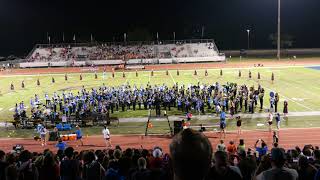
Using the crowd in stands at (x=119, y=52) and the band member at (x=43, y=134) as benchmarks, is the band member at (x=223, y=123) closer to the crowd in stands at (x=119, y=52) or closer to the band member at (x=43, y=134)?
the band member at (x=43, y=134)

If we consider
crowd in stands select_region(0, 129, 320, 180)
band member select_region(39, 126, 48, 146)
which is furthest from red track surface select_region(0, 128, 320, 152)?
crowd in stands select_region(0, 129, 320, 180)

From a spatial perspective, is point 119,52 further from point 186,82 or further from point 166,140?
point 166,140

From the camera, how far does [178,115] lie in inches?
1035

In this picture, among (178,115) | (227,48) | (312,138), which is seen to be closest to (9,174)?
(312,138)

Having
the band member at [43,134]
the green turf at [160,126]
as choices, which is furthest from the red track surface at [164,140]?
the green turf at [160,126]

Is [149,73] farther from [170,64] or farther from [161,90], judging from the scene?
[161,90]

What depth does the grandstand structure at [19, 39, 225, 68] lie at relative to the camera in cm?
6438

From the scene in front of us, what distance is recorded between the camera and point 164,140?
20.3 metres

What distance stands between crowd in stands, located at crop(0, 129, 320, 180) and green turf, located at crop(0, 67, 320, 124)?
1939 centimetres

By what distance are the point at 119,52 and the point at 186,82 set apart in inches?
1160

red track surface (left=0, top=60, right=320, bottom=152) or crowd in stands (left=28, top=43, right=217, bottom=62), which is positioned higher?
crowd in stands (left=28, top=43, right=217, bottom=62)

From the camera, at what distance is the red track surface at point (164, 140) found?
63.0ft

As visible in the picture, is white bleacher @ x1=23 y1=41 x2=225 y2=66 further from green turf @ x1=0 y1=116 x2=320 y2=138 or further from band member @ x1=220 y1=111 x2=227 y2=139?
band member @ x1=220 y1=111 x2=227 y2=139

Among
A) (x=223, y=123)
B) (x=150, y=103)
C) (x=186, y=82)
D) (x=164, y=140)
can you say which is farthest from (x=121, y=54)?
(x=223, y=123)
